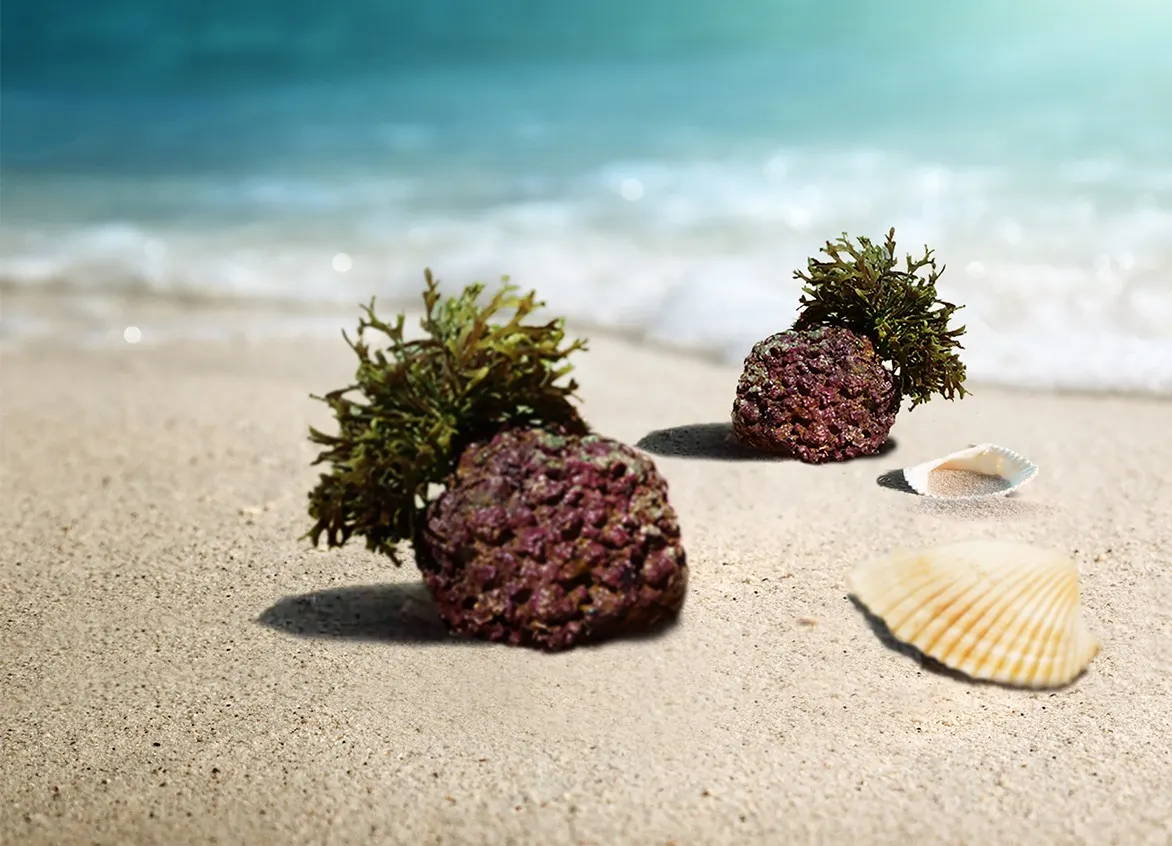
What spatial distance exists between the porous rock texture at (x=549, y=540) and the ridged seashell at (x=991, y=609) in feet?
2.13

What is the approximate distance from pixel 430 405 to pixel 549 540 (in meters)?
0.44

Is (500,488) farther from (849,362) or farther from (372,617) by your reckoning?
(849,362)

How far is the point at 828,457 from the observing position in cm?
426

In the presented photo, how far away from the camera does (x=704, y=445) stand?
15.0 feet

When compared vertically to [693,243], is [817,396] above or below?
below

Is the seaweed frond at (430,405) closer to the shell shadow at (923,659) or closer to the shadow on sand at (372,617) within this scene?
the shadow on sand at (372,617)

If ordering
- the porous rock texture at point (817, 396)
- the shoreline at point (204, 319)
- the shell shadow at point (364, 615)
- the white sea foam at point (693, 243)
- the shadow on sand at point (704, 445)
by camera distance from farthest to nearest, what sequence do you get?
the shoreline at point (204, 319)
the white sea foam at point (693, 243)
the shadow on sand at point (704, 445)
the porous rock texture at point (817, 396)
the shell shadow at point (364, 615)

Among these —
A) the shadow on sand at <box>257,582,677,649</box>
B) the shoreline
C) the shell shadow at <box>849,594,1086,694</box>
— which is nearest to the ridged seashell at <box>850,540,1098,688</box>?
the shell shadow at <box>849,594,1086,694</box>

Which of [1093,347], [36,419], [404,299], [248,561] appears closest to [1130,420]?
[1093,347]

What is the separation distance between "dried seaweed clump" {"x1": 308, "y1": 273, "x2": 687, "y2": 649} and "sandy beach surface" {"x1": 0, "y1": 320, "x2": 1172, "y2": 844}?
0.44ft

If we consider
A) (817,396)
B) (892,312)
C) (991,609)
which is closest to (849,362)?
(817,396)

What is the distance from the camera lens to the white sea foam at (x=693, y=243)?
21.7 ft

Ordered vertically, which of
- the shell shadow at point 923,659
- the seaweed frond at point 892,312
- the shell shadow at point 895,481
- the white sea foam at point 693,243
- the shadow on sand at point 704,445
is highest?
the white sea foam at point 693,243

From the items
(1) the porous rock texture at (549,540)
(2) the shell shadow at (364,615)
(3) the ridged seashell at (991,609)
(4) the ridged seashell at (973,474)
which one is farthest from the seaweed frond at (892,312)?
(2) the shell shadow at (364,615)
